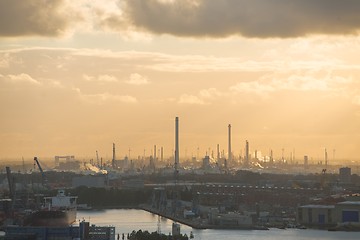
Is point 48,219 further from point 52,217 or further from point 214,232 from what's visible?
point 214,232

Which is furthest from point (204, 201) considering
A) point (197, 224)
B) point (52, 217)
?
point (52, 217)

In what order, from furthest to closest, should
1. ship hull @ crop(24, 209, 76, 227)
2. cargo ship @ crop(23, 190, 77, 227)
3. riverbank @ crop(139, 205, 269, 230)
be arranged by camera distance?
riverbank @ crop(139, 205, 269, 230) < cargo ship @ crop(23, 190, 77, 227) < ship hull @ crop(24, 209, 76, 227)

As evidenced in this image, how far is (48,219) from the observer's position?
37312 millimetres

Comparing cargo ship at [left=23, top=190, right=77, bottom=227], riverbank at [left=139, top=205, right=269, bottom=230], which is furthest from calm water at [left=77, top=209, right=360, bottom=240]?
cargo ship at [left=23, top=190, right=77, bottom=227]

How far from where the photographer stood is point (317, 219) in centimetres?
4450

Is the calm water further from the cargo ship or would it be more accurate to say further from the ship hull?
the ship hull

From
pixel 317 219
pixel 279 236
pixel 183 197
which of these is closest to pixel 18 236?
pixel 279 236

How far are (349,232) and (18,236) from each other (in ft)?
59.7

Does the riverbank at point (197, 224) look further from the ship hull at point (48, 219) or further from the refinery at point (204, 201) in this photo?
the ship hull at point (48, 219)

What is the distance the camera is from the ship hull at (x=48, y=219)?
36078 millimetres

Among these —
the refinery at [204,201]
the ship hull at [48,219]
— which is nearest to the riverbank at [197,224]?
the refinery at [204,201]

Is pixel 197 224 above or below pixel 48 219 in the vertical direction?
below

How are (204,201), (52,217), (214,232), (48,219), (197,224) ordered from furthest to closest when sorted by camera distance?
(204,201), (197,224), (214,232), (52,217), (48,219)

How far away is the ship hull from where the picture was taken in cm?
3608
